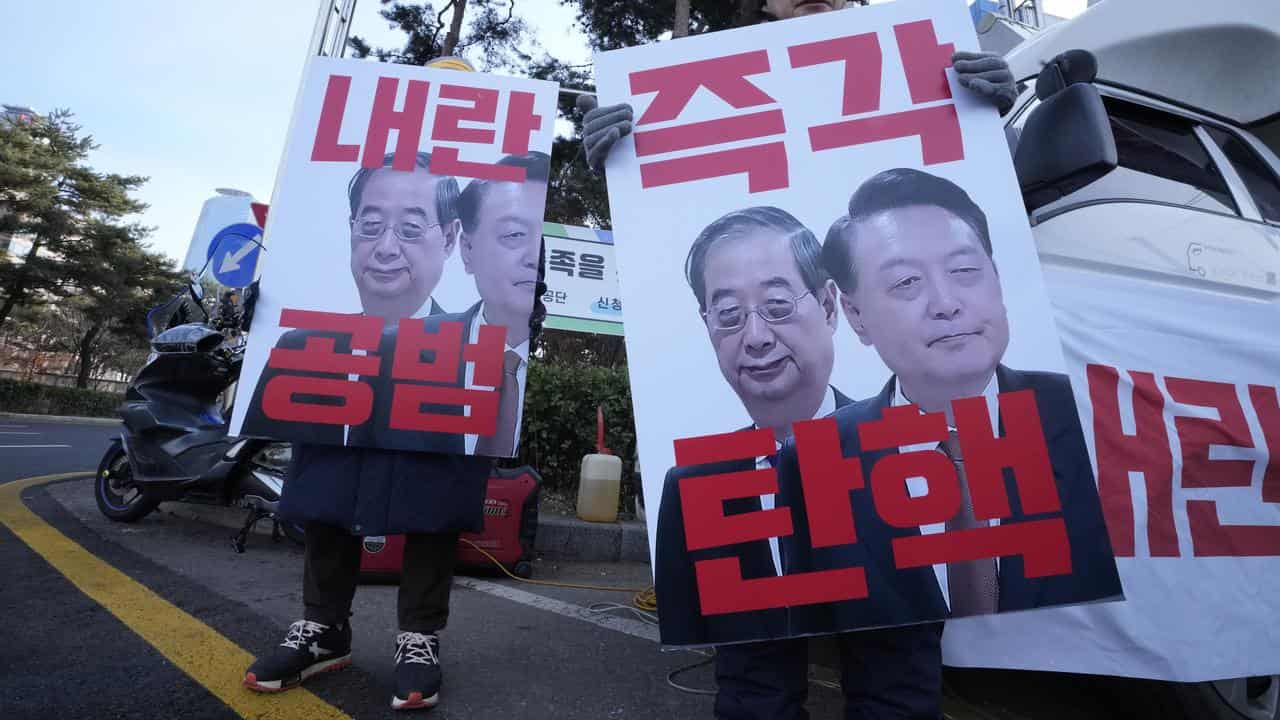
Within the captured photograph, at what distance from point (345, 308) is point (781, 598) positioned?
53.5 inches

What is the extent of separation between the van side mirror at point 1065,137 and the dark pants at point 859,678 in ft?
3.70

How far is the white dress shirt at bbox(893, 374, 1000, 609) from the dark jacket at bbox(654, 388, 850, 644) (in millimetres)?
306

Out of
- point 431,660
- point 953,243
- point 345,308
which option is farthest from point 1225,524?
point 345,308

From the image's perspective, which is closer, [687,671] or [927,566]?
A: [927,566]

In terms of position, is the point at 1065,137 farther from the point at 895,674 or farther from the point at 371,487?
the point at 371,487

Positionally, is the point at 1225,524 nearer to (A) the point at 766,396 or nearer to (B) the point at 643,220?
(A) the point at 766,396

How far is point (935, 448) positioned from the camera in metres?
1.27

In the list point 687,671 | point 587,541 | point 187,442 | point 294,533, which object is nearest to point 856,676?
point 687,671

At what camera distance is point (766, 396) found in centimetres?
132

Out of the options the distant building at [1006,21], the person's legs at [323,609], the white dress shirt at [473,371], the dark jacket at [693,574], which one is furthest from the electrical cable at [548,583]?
the distant building at [1006,21]

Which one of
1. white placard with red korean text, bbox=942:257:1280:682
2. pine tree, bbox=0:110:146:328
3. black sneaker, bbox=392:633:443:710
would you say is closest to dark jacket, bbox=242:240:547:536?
black sneaker, bbox=392:633:443:710

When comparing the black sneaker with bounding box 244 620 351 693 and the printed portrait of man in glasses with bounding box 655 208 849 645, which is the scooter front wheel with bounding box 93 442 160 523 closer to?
the black sneaker with bounding box 244 620 351 693

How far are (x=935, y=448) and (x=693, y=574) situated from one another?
55 cm

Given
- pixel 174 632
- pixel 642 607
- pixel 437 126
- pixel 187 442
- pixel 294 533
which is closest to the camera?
pixel 437 126
